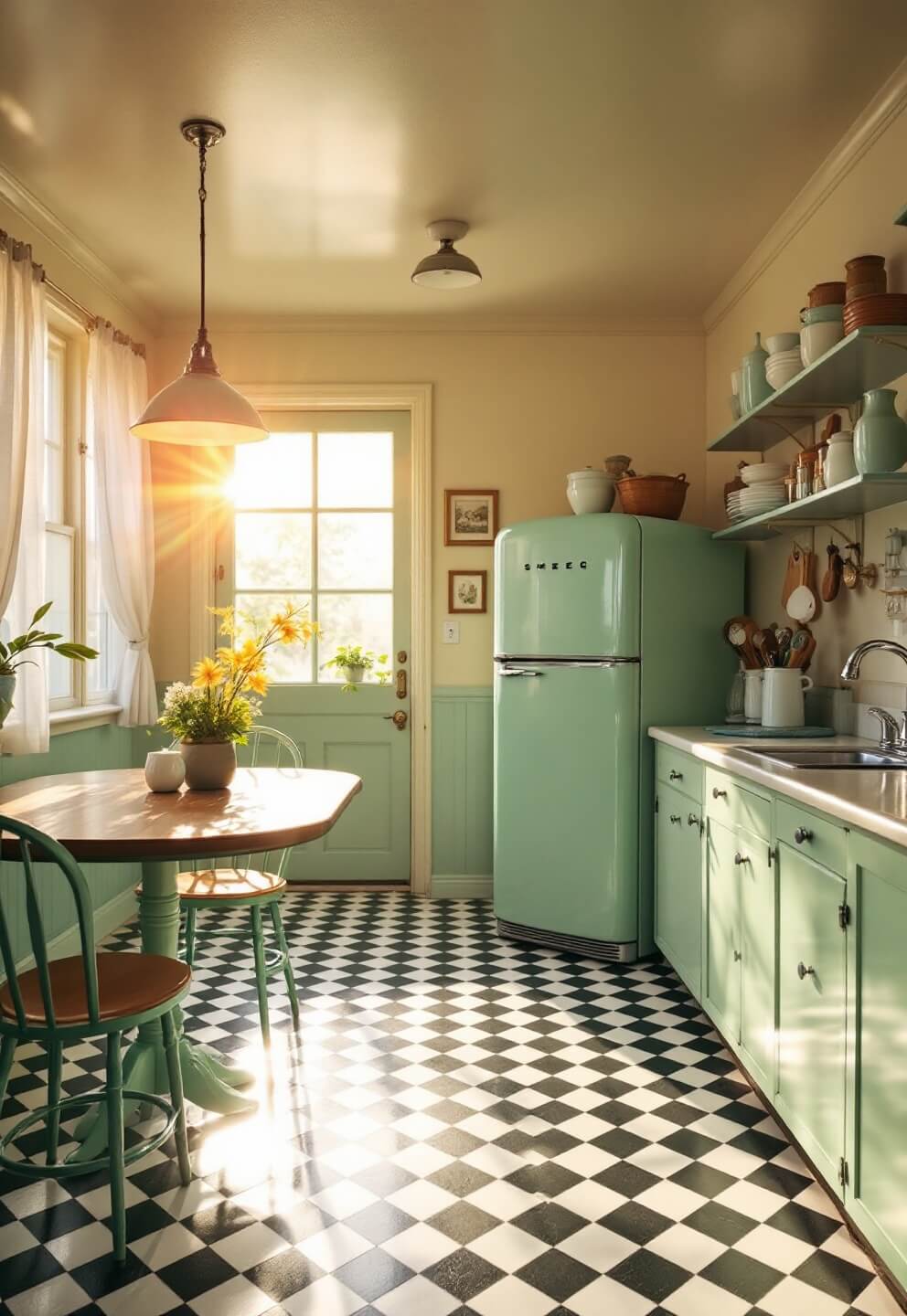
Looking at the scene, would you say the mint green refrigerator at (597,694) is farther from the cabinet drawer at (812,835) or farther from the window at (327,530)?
the cabinet drawer at (812,835)

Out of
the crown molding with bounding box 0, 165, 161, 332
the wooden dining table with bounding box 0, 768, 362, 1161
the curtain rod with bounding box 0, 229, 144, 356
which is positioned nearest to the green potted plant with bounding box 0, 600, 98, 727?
the wooden dining table with bounding box 0, 768, 362, 1161

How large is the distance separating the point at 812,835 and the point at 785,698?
3.92 feet

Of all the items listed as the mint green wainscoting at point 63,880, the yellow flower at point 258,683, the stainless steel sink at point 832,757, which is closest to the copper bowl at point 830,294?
the stainless steel sink at point 832,757

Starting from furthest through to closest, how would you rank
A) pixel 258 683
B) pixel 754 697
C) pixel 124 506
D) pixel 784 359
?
pixel 124 506, pixel 754 697, pixel 784 359, pixel 258 683

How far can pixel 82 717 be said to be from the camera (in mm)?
3912

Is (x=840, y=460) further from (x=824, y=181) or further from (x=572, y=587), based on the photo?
(x=572, y=587)

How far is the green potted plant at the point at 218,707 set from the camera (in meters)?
2.71

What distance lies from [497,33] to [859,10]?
85 centimetres

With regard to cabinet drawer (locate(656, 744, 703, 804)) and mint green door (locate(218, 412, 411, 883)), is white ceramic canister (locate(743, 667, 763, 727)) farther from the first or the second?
mint green door (locate(218, 412, 411, 883))

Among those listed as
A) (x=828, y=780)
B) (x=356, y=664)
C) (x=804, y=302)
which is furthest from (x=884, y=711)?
(x=356, y=664)

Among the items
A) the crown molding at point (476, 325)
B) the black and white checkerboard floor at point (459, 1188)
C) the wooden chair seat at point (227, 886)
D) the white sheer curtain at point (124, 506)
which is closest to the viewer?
the black and white checkerboard floor at point (459, 1188)

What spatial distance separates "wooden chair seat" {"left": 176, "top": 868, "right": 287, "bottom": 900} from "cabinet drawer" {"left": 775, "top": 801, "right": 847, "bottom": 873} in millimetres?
1400

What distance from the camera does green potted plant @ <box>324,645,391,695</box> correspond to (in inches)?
190

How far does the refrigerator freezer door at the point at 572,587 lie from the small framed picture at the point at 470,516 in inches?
25.6
